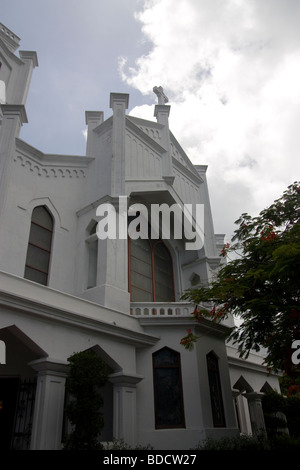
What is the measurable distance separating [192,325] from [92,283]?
384 cm

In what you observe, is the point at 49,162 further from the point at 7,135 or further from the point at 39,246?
the point at 39,246

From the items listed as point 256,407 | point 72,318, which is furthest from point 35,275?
point 256,407

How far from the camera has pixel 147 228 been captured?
17.0 m

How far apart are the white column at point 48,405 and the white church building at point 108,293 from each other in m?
0.03

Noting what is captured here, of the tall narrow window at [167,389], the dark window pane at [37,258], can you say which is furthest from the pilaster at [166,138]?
the tall narrow window at [167,389]

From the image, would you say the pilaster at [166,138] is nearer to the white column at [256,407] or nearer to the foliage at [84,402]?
the foliage at [84,402]

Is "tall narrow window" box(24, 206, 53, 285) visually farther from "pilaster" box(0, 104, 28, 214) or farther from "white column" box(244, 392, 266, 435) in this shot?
"white column" box(244, 392, 266, 435)

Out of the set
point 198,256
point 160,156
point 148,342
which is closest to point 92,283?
point 148,342

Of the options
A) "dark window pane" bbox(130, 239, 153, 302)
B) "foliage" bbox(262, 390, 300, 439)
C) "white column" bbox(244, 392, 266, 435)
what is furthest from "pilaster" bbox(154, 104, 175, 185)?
"foliage" bbox(262, 390, 300, 439)

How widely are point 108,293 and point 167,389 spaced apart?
3.40 metres

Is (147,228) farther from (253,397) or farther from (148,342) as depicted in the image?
(253,397)

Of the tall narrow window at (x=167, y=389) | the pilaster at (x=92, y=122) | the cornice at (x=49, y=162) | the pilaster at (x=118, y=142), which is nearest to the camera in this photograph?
the tall narrow window at (x=167, y=389)

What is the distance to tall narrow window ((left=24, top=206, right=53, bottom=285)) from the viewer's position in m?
12.7

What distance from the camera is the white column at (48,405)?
836 cm
